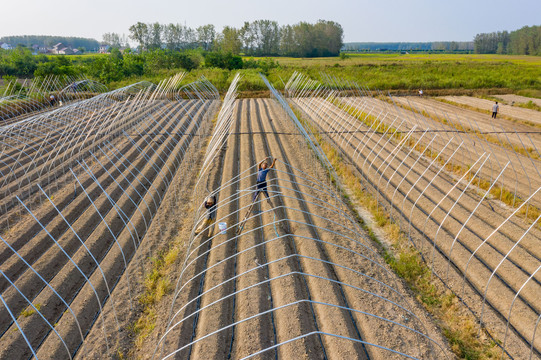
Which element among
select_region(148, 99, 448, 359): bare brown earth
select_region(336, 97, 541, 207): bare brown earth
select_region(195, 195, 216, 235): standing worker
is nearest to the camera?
select_region(148, 99, 448, 359): bare brown earth

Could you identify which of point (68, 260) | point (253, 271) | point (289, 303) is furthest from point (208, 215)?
point (289, 303)

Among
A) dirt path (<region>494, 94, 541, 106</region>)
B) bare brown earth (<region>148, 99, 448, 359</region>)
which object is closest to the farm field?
bare brown earth (<region>148, 99, 448, 359</region>)

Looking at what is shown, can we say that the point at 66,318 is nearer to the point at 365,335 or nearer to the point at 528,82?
the point at 365,335

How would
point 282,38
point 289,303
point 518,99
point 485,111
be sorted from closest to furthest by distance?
point 289,303 < point 485,111 < point 518,99 < point 282,38

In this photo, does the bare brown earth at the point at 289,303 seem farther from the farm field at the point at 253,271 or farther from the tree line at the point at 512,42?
the tree line at the point at 512,42

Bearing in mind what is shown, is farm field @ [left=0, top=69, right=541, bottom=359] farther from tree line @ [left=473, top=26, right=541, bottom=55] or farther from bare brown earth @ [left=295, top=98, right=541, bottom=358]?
tree line @ [left=473, top=26, right=541, bottom=55]

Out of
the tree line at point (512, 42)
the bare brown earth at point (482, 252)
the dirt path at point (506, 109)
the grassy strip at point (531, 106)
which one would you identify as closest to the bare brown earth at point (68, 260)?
the bare brown earth at point (482, 252)

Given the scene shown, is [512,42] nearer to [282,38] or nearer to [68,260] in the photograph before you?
[282,38]
